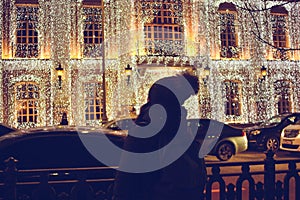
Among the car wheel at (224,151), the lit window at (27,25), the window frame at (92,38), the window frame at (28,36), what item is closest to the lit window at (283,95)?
the window frame at (92,38)

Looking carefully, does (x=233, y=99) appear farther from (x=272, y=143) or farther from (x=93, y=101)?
(x=272, y=143)

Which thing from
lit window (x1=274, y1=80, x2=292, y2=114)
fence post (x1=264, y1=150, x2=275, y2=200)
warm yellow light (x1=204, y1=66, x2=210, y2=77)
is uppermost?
warm yellow light (x1=204, y1=66, x2=210, y2=77)

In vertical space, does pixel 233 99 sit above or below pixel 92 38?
below

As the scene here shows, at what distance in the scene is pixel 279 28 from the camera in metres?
25.2

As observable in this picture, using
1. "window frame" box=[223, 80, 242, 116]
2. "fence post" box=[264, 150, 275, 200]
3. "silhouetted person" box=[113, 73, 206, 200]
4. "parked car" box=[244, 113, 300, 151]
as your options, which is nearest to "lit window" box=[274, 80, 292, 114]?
"window frame" box=[223, 80, 242, 116]

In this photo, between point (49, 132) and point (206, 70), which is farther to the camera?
point (206, 70)

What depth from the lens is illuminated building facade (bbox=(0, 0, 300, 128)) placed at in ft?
70.4

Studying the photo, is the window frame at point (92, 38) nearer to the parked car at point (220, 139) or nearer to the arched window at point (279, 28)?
the parked car at point (220, 139)

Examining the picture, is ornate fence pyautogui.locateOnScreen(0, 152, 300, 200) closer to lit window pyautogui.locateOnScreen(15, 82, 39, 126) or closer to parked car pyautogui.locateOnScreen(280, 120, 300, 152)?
parked car pyautogui.locateOnScreen(280, 120, 300, 152)

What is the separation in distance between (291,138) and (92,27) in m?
13.9

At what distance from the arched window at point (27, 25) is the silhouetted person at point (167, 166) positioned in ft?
66.9

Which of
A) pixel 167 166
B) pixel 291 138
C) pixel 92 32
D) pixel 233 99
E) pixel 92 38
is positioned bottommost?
pixel 291 138

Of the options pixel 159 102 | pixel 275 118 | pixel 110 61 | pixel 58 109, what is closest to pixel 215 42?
pixel 110 61

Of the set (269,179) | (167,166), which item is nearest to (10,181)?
(167,166)
